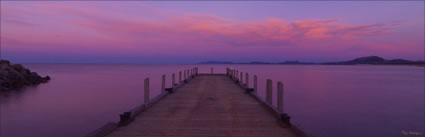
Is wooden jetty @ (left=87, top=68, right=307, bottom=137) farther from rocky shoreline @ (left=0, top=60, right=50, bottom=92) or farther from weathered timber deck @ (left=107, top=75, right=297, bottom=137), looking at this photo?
rocky shoreline @ (left=0, top=60, right=50, bottom=92)

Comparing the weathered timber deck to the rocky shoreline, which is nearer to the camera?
the weathered timber deck

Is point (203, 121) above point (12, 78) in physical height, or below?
below

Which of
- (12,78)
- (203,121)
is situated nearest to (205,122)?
(203,121)

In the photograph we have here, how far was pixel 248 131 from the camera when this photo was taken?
604 centimetres

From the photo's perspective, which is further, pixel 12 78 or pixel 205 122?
pixel 12 78

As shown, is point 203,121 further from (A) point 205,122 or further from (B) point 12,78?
(B) point 12,78

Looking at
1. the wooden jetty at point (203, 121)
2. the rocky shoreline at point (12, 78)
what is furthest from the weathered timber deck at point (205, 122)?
the rocky shoreline at point (12, 78)

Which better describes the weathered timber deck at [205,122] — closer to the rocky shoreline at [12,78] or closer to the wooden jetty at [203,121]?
the wooden jetty at [203,121]

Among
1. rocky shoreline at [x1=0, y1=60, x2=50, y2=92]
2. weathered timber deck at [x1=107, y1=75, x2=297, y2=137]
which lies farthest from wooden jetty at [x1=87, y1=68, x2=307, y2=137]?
rocky shoreline at [x1=0, y1=60, x2=50, y2=92]

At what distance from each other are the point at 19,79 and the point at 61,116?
16548 millimetres

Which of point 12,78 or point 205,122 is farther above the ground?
point 12,78

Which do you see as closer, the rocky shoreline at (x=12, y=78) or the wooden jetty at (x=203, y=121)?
the wooden jetty at (x=203, y=121)

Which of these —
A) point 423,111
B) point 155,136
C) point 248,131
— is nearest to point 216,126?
point 248,131

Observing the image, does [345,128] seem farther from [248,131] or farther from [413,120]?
[248,131]
